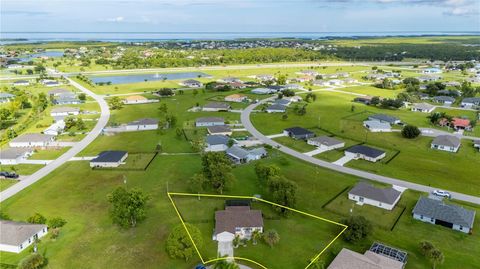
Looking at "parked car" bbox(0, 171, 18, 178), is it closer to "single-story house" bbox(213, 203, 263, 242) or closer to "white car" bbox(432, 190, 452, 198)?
"single-story house" bbox(213, 203, 263, 242)

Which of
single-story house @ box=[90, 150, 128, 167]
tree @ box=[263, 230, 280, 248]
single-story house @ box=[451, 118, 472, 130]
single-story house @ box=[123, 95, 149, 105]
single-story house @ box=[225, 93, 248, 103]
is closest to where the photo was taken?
tree @ box=[263, 230, 280, 248]

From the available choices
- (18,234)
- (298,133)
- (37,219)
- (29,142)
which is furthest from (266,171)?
(29,142)

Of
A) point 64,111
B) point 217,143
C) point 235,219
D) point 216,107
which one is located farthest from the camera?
point 216,107

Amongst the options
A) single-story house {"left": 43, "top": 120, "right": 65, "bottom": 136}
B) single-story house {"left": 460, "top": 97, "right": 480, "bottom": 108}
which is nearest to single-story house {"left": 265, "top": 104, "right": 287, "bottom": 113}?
single-story house {"left": 43, "top": 120, "right": 65, "bottom": 136}

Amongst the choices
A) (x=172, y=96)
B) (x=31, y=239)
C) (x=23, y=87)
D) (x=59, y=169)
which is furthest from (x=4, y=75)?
(x=31, y=239)

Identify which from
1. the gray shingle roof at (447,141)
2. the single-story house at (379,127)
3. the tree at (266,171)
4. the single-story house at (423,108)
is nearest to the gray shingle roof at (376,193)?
the tree at (266,171)

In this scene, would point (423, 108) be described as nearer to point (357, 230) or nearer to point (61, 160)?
point (357, 230)
